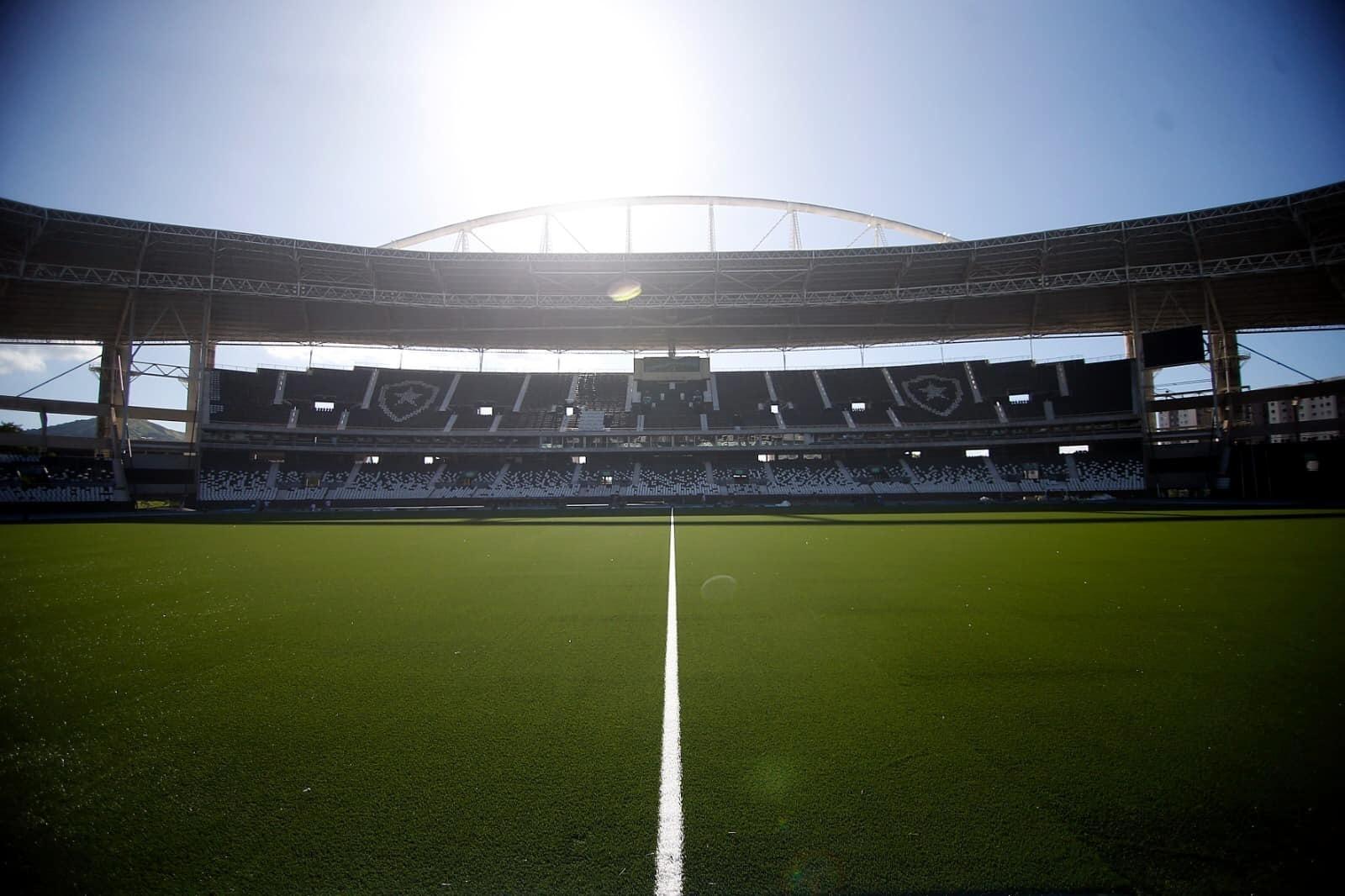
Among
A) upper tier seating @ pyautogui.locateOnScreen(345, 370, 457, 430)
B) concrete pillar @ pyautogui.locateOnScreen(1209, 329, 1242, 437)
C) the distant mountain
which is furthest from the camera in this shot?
the distant mountain

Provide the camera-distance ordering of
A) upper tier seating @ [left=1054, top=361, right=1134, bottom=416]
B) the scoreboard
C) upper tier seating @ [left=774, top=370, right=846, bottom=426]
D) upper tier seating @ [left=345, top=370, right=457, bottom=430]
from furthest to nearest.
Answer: the scoreboard → upper tier seating @ [left=774, top=370, right=846, bottom=426] → upper tier seating @ [left=345, top=370, right=457, bottom=430] → upper tier seating @ [left=1054, top=361, right=1134, bottom=416]

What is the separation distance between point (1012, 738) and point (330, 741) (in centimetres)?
389

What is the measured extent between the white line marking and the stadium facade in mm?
33240

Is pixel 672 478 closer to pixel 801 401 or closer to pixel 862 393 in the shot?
pixel 801 401

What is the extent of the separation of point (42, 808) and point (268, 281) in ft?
132

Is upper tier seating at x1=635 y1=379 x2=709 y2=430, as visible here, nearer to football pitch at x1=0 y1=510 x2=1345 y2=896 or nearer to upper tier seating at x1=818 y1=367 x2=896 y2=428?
upper tier seating at x1=818 y1=367 x2=896 y2=428

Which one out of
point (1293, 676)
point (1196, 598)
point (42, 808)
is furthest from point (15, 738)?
point (1196, 598)

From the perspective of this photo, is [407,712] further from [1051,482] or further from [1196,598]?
[1051,482]

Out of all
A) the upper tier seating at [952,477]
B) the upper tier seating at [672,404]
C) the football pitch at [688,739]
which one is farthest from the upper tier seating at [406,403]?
the football pitch at [688,739]

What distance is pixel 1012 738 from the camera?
313 cm

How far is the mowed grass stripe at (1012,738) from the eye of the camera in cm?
207

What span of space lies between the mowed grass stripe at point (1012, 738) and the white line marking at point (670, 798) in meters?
0.06

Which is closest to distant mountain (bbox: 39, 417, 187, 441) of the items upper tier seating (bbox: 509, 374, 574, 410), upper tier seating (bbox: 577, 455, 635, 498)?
upper tier seating (bbox: 509, 374, 574, 410)

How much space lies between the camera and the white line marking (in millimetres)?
1975
